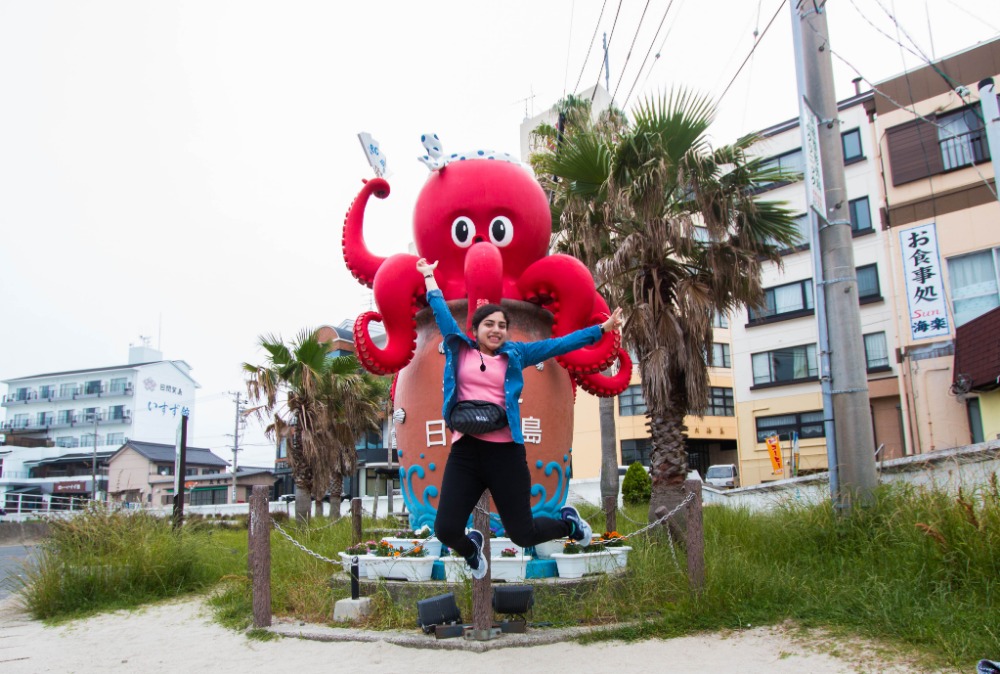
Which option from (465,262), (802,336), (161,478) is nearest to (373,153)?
(465,262)

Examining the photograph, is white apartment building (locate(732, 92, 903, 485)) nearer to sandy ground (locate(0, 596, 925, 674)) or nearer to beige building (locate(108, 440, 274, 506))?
sandy ground (locate(0, 596, 925, 674))

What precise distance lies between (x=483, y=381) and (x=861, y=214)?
2443cm

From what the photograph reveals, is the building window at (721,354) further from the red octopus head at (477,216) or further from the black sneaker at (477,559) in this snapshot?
the black sneaker at (477,559)

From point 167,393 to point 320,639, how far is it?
61068 mm

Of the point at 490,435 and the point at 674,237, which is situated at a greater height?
the point at 674,237

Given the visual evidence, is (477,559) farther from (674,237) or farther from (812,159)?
(674,237)

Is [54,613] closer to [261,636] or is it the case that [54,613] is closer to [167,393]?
[261,636]

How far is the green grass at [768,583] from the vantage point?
488cm

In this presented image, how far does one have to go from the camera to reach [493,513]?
677 centimetres

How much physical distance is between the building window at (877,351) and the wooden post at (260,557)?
72.4 feet

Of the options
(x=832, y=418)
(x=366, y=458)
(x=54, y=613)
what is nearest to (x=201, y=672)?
(x=54, y=613)

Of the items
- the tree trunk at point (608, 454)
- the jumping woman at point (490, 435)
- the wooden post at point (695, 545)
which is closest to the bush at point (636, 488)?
the tree trunk at point (608, 454)

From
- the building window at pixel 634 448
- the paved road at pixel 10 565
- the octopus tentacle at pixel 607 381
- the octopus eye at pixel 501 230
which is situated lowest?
the paved road at pixel 10 565

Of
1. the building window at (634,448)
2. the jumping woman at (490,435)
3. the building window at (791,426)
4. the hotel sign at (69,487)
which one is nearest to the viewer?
the jumping woman at (490,435)
